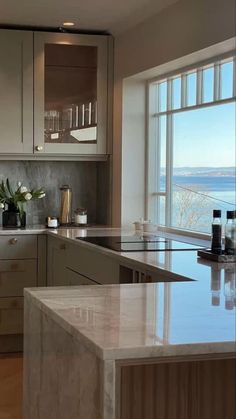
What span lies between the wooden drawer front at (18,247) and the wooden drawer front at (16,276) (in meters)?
0.04

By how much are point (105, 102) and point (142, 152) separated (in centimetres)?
47

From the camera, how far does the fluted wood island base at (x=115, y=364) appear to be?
1702mm

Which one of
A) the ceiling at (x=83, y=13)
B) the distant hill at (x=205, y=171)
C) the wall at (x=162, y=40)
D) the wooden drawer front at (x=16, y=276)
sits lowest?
the wooden drawer front at (x=16, y=276)

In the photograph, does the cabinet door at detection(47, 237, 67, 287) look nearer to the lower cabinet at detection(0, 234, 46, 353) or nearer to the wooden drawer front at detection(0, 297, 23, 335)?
the lower cabinet at detection(0, 234, 46, 353)

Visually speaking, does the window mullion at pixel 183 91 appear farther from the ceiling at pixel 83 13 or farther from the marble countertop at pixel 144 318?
the marble countertop at pixel 144 318

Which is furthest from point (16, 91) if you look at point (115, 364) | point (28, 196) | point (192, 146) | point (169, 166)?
point (115, 364)

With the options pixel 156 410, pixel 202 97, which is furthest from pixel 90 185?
pixel 156 410

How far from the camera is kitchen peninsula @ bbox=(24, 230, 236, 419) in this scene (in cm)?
171

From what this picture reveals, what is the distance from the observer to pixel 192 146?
4516 mm

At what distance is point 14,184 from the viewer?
543cm

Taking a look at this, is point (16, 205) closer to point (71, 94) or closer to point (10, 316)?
point (10, 316)

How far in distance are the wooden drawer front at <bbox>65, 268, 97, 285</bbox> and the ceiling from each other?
66.6 inches

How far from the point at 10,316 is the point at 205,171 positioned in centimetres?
175

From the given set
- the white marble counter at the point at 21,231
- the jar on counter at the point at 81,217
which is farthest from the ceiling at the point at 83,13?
the white marble counter at the point at 21,231
